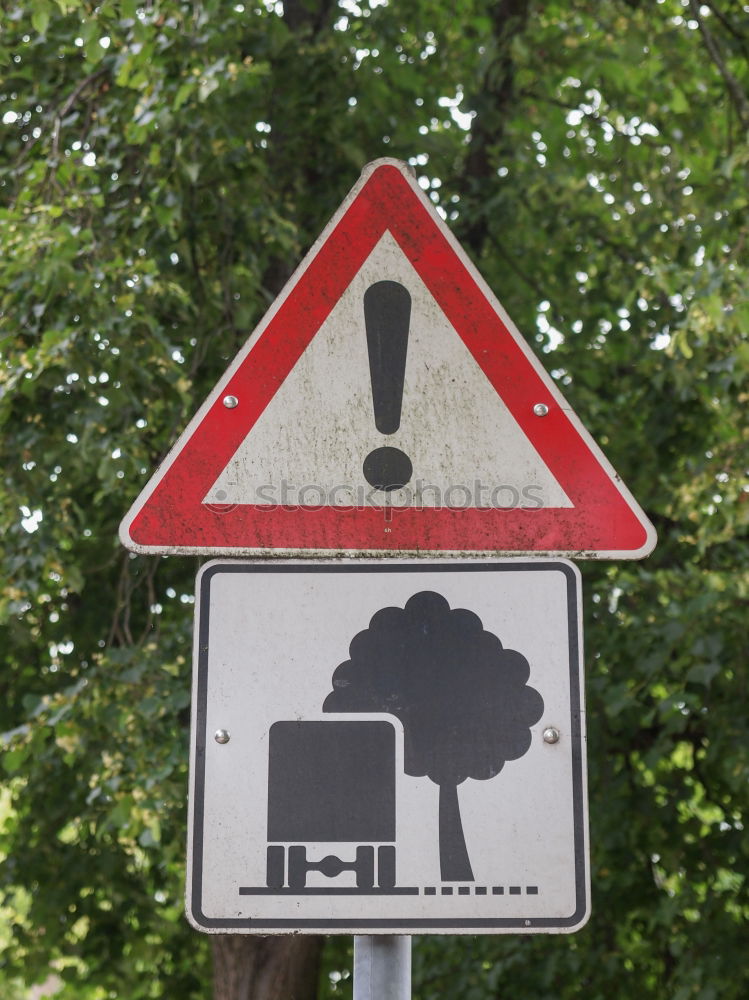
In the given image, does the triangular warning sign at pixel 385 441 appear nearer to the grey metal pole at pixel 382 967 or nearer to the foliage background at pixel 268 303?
the grey metal pole at pixel 382 967

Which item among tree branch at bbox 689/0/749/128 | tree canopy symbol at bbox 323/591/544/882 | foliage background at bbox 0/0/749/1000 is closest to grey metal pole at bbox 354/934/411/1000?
tree canopy symbol at bbox 323/591/544/882

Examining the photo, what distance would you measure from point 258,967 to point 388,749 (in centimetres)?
395

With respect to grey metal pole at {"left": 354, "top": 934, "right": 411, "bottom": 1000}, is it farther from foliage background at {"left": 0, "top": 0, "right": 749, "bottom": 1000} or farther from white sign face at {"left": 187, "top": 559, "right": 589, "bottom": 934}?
foliage background at {"left": 0, "top": 0, "right": 749, "bottom": 1000}

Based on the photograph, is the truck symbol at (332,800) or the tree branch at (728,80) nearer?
the truck symbol at (332,800)

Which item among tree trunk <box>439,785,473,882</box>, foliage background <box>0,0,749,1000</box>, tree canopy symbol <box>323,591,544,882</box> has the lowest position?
tree trunk <box>439,785,473,882</box>

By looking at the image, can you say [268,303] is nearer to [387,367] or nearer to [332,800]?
[387,367]

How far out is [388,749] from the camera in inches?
57.5

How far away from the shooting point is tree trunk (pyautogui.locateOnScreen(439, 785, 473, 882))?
1401 millimetres

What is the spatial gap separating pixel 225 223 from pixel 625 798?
2.79 m

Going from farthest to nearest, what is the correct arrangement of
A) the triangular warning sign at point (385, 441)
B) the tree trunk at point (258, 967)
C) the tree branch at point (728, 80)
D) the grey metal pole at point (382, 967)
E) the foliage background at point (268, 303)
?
the tree trunk at point (258, 967)
the tree branch at point (728, 80)
the foliage background at point (268, 303)
the triangular warning sign at point (385, 441)
the grey metal pole at point (382, 967)

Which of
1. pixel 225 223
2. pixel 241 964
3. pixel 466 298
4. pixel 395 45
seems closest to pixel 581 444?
pixel 466 298

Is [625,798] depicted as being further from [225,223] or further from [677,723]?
[225,223]

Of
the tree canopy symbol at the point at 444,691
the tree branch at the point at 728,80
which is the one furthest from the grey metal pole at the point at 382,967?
the tree branch at the point at 728,80

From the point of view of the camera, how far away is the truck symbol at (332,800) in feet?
4.65
